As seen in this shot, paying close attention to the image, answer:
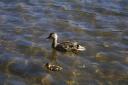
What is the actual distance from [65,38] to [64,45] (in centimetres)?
97

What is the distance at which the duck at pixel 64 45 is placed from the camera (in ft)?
48.2

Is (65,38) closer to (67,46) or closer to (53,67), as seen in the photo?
(67,46)

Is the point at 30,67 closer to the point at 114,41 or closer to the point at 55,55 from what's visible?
the point at 55,55

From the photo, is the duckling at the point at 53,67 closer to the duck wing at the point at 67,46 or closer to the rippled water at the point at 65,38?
the rippled water at the point at 65,38

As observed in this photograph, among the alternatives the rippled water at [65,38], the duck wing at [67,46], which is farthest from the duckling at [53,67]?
the duck wing at [67,46]

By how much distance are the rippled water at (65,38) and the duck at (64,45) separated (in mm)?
245

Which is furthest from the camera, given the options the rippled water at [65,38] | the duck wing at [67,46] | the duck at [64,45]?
the duck wing at [67,46]

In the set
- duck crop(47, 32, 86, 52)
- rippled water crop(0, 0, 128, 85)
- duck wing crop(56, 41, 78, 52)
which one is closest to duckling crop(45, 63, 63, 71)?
rippled water crop(0, 0, 128, 85)

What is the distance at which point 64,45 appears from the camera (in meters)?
15.0

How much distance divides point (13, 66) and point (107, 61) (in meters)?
3.43

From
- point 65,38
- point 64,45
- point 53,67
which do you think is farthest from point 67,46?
point 53,67

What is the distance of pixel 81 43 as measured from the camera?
15.4m

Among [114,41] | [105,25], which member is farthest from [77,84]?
[105,25]

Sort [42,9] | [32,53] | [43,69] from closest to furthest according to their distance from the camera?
[43,69], [32,53], [42,9]
